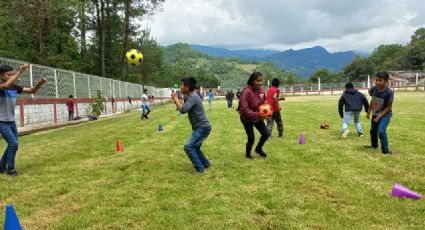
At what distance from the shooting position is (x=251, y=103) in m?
8.36

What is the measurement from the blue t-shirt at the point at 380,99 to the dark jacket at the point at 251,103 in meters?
2.74

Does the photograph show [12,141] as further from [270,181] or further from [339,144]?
[339,144]

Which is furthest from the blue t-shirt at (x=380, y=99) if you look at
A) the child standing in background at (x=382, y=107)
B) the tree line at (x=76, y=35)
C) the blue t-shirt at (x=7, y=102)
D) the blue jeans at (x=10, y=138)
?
the tree line at (x=76, y=35)

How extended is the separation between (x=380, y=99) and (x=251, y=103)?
3.06 meters

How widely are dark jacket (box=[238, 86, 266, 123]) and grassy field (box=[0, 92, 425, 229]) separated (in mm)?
929

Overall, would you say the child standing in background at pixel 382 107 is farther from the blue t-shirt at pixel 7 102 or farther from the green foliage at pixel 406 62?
the green foliage at pixel 406 62

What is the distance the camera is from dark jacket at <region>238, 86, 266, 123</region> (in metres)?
8.18

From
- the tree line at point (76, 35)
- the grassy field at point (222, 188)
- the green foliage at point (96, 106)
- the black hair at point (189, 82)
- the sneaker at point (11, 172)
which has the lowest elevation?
the grassy field at point (222, 188)

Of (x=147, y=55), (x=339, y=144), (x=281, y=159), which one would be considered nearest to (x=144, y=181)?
(x=281, y=159)

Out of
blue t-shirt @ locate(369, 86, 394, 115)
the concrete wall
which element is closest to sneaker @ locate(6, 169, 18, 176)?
blue t-shirt @ locate(369, 86, 394, 115)

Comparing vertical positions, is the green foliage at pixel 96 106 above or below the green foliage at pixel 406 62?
below

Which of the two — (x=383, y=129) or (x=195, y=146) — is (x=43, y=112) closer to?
(x=195, y=146)

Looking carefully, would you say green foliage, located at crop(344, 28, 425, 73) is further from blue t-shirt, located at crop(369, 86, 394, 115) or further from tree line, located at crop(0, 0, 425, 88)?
blue t-shirt, located at crop(369, 86, 394, 115)

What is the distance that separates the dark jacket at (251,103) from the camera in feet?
26.8
